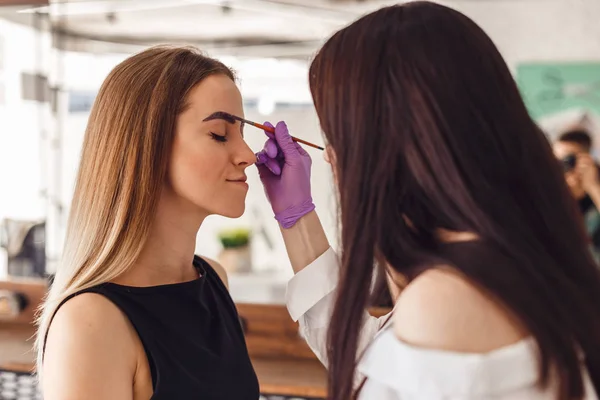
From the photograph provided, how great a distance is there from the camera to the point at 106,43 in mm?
2594

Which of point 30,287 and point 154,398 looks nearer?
point 154,398

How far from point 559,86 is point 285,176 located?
1.65 metres

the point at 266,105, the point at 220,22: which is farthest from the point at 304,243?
the point at 220,22

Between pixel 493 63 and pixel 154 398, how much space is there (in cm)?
72

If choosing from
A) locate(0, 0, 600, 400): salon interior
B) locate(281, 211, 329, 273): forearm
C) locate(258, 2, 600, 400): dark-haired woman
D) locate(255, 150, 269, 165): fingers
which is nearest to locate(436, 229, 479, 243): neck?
locate(258, 2, 600, 400): dark-haired woman

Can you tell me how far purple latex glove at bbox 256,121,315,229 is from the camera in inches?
51.2

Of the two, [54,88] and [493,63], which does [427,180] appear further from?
[54,88]

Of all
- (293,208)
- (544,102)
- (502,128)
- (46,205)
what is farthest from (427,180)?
(46,205)

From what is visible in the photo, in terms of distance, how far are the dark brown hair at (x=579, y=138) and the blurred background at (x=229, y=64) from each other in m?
0.04

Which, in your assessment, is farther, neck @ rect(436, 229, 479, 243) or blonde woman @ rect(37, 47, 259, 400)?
blonde woman @ rect(37, 47, 259, 400)

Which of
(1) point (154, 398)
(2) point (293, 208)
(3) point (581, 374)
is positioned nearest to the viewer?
(3) point (581, 374)

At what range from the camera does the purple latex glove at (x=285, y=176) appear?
1.30 m

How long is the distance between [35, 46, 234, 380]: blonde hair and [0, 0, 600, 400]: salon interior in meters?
1.32

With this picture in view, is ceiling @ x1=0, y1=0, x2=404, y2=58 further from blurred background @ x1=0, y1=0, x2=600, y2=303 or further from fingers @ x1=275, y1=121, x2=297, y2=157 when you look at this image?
fingers @ x1=275, y1=121, x2=297, y2=157
